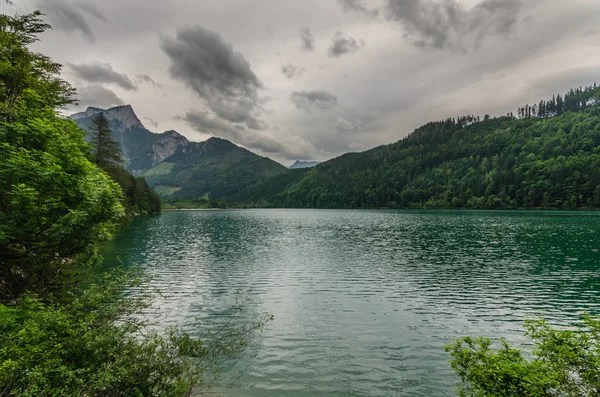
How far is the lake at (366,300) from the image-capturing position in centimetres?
1336

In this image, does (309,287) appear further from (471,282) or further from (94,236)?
(94,236)

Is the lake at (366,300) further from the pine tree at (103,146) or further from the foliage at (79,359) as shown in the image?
the pine tree at (103,146)

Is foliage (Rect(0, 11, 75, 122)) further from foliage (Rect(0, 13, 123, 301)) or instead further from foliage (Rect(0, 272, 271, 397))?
foliage (Rect(0, 272, 271, 397))

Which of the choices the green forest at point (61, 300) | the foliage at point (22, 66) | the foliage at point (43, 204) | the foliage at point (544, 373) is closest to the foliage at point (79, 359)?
the green forest at point (61, 300)

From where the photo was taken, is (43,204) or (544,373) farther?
(43,204)

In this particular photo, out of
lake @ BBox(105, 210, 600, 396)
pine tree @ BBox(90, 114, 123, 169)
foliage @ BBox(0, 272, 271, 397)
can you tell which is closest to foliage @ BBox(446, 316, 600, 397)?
lake @ BBox(105, 210, 600, 396)

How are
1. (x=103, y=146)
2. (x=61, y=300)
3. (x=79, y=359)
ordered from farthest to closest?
(x=103, y=146) → (x=61, y=300) → (x=79, y=359)

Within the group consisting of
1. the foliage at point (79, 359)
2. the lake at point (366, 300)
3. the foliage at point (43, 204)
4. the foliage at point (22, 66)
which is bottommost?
the lake at point (366, 300)

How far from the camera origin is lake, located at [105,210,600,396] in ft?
43.8

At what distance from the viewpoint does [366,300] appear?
2434 centimetres

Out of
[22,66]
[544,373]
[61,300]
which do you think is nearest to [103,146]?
[22,66]

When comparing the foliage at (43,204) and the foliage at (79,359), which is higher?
the foliage at (43,204)

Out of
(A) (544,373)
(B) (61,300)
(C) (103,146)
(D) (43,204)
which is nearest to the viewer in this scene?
(A) (544,373)

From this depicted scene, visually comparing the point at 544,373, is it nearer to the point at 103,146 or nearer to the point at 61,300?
the point at 61,300
